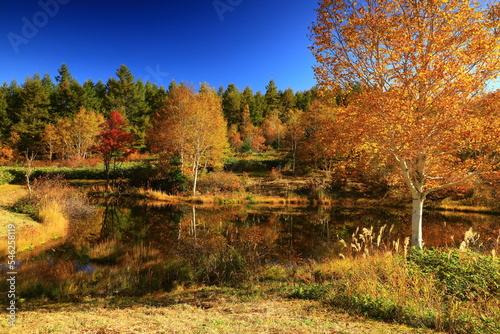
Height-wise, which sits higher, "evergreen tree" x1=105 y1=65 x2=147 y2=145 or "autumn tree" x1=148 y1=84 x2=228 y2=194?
"evergreen tree" x1=105 y1=65 x2=147 y2=145

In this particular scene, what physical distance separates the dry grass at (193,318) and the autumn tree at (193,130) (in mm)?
18666

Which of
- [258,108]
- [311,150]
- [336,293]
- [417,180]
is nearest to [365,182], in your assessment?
[311,150]

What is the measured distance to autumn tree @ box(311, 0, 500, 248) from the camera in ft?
20.8

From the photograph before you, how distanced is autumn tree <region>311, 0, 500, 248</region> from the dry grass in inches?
192

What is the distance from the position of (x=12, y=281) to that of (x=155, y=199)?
17312 millimetres

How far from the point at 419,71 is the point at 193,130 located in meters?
20.7

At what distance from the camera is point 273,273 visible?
8.10m

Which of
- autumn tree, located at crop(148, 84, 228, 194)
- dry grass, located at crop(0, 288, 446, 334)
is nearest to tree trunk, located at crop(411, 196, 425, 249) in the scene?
dry grass, located at crop(0, 288, 446, 334)

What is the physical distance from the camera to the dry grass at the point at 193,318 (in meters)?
3.99

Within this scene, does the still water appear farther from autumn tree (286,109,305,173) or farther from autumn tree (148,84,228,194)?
autumn tree (286,109,305,173)

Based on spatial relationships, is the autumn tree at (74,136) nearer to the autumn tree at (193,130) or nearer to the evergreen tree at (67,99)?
the evergreen tree at (67,99)

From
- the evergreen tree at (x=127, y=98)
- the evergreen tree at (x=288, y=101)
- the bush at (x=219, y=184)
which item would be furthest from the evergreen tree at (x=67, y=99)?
the evergreen tree at (x=288, y=101)

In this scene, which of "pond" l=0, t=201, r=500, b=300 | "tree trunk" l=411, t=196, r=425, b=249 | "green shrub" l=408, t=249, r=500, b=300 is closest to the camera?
"green shrub" l=408, t=249, r=500, b=300

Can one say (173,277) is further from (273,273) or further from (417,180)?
(417,180)
